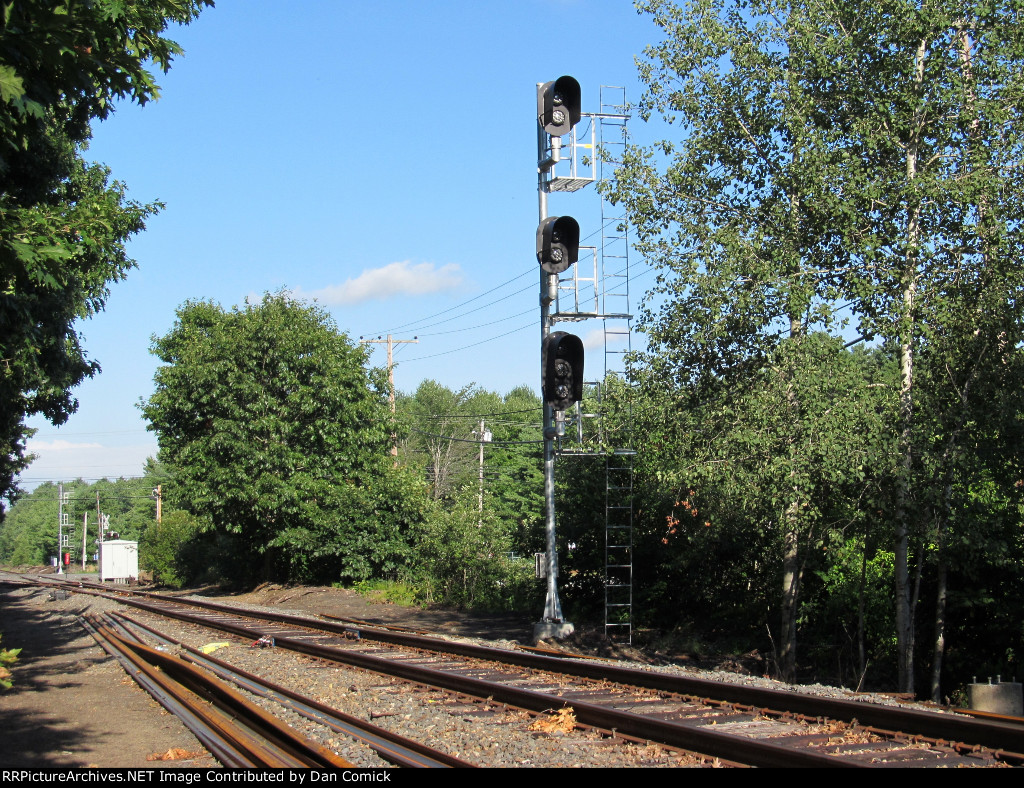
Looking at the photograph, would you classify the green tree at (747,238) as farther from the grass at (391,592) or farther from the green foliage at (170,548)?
the green foliage at (170,548)

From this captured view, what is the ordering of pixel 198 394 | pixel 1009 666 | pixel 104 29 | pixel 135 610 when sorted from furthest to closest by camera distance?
pixel 198 394
pixel 135 610
pixel 1009 666
pixel 104 29

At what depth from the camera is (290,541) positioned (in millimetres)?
33125

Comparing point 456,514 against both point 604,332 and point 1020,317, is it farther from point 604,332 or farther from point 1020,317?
point 1020,317

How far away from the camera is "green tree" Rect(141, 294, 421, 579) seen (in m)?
33.2

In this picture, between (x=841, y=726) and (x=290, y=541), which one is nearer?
(x=841, y=726)

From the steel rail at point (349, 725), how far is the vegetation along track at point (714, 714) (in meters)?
1.56

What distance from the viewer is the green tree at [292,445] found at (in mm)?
33250

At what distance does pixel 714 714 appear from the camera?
8664 mm

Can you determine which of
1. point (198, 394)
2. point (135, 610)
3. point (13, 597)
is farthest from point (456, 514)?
point (13, 597)

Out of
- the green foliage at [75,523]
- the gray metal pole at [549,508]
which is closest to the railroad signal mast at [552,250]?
the gray metal pole at [549,508]

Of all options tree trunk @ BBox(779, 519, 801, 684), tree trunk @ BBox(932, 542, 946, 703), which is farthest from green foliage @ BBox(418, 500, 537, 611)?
tree trunk @ BBox(932, 542, 946, 703)

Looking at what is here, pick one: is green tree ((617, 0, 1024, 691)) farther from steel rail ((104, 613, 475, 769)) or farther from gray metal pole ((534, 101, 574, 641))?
steel rail ((104, 613, 475, 769))

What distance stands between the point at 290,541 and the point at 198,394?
7539mm

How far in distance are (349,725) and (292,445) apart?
27.5 metres
